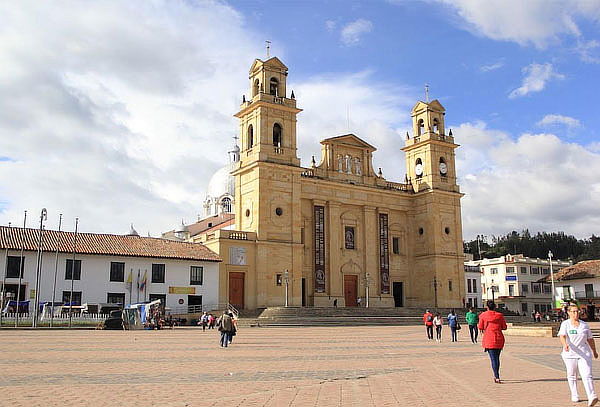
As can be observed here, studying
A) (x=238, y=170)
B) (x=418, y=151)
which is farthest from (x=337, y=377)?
(x=418, y=151)

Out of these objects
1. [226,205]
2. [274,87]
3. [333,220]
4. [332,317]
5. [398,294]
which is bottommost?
[332,317]

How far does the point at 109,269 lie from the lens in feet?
143

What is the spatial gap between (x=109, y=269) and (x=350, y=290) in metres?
21.1

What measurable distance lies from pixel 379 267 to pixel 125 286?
22884 mm

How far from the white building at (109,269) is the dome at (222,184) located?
1291 inches

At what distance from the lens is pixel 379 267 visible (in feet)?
182

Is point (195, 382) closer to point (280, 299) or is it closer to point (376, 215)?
point (280, 299)

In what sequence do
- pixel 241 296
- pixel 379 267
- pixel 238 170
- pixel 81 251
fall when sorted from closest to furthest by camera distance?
1. pixel 81 251
2. pixel 241 296
3. pixel 238 170
4. pixel 379 267

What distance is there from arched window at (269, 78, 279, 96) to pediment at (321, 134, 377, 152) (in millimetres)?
6063

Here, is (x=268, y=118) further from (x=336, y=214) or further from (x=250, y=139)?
(x=336, y=214)

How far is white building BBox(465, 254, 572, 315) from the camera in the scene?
3270 inches

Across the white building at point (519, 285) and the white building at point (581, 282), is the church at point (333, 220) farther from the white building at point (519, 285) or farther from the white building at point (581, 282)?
the white building at point (519, 285)

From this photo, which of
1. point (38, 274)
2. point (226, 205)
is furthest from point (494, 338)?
point (226, 205)

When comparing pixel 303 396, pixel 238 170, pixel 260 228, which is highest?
pixel 238 170
